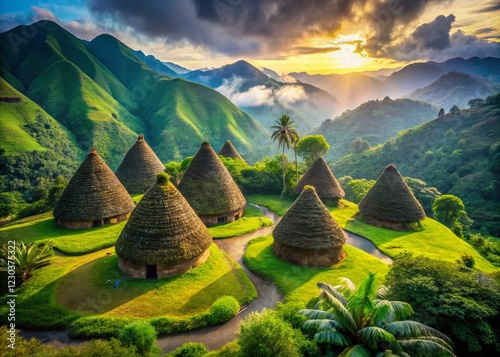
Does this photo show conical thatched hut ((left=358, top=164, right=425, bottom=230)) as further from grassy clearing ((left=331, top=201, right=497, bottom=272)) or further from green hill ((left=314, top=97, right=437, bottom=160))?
green hill ((left=314, top=97, right=437, bottom=160))

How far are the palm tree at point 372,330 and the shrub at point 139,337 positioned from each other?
683cm

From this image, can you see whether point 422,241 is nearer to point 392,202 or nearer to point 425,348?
point 392,202

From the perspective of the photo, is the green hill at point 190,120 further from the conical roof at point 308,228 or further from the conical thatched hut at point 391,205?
the conical roof at point 308,228

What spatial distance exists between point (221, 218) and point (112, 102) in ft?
336

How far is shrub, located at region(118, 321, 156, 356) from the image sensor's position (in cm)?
1195

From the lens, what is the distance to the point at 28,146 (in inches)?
2721

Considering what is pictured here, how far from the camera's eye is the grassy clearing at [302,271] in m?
19.2

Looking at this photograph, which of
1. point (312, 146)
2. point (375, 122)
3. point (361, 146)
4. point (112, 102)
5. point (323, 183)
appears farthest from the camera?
point (375, 122)

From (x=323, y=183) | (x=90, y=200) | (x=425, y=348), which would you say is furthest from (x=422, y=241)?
(x=90, y=200)

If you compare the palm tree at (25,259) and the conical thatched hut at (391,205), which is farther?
the conical thatched hut at (391,205)

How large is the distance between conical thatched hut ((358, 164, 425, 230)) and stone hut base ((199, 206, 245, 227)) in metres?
15.4

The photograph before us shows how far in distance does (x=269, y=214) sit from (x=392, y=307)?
25.6 meters

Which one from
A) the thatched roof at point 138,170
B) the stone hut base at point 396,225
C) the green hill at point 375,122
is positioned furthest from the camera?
the green hill at point 375,122

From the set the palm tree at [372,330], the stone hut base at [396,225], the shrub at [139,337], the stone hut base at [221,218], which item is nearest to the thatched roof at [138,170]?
the stone hut base at [221,218]
